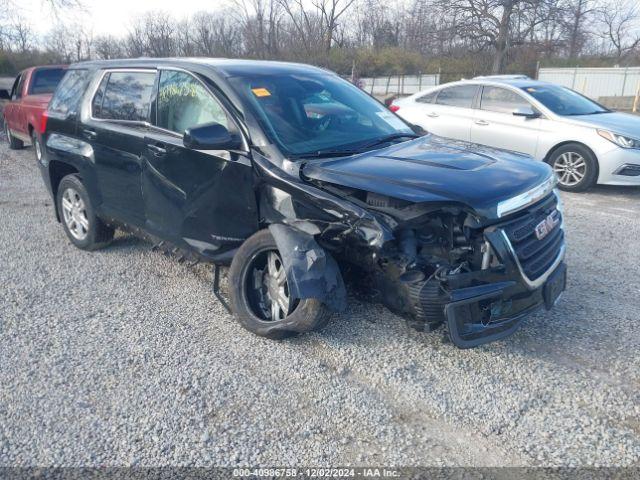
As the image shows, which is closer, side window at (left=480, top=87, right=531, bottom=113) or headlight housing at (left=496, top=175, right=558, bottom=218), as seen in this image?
headlight housing at (left=496, top=175, right=558, bottom=218)

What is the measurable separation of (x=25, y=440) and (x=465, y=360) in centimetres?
251

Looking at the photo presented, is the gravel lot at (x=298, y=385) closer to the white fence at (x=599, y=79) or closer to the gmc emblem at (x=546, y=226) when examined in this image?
the gmc emblem at (x=546, y=226)

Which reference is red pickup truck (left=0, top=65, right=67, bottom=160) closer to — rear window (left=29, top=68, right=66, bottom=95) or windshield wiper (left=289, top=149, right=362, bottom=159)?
rear window (left=29, top=68, right=66, bottom=95)

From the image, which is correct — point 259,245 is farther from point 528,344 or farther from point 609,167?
point 609,167

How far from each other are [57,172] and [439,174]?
4292 millimetres

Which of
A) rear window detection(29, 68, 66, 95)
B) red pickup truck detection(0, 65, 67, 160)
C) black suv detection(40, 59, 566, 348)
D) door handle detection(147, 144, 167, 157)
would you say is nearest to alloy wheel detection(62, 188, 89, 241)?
black suv detection(40, 59, 566, 348)

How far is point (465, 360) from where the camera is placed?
3.49 m

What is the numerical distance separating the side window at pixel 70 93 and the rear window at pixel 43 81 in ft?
20.5

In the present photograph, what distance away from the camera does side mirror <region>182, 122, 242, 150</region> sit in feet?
11.8

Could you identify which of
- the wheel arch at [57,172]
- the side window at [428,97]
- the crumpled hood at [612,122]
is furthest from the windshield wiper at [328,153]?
the side window at [428,97]

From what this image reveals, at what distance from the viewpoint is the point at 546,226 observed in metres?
3.55

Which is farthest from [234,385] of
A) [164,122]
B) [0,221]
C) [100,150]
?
[0,221]

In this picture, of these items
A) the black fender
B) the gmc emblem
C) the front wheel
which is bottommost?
the front wheel

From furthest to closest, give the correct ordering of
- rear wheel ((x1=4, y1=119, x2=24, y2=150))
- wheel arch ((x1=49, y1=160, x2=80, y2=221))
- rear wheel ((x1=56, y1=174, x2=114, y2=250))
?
rear wheel ((x1=4, y1=119, x2=24, y2=150)) → wheel arch ((x1=49, y1=160, x2=80, y2=221)) → rear wheel ((x1=56, y1=174, x2=114, y2=250))
